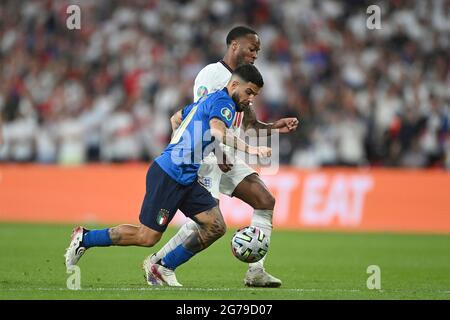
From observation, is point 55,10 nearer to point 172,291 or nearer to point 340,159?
point 340,159

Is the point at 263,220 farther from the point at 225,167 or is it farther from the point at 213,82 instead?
the point at 213,82

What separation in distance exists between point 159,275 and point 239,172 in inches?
57.8

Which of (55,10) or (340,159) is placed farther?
(55,10)

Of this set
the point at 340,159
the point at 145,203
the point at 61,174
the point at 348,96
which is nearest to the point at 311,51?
the point at 348,96

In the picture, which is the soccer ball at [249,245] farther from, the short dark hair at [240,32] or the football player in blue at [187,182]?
the short dark hair at [240,32]

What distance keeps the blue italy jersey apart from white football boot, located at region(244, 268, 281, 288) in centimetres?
126

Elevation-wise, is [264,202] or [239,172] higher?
[239,172]

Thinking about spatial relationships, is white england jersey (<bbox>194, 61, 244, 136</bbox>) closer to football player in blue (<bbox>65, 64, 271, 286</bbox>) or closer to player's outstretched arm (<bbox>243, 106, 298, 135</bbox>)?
player's outstretched arm (<bbox>243, 106, 298, 135</bbox>)

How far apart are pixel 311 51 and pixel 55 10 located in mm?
7012

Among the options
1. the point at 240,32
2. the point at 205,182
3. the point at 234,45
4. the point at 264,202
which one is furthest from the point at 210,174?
the point at 240,32

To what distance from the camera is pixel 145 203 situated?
30.1 feet

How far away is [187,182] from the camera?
9.23m

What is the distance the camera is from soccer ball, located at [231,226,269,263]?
30.7 feet
